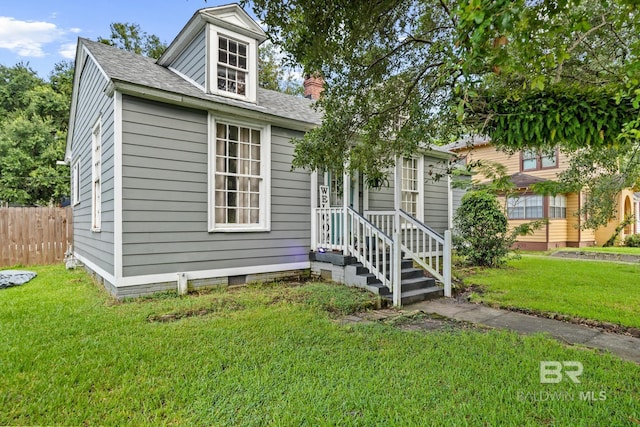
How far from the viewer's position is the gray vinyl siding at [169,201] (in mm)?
5152

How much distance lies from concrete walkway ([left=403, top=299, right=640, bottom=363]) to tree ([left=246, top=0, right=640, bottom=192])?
7.13 ft

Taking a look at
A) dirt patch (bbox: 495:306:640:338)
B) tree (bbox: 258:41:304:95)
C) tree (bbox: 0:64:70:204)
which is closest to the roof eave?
dirt patch (bbox: 495:306:640:338)

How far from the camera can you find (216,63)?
6328 millimetres

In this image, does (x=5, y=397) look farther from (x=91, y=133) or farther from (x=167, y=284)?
(x=91, y=133)

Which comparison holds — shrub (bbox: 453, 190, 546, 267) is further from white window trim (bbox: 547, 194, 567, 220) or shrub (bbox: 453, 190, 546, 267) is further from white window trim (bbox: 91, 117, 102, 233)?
white window trim (bbox: 91, 117, 102, 233)

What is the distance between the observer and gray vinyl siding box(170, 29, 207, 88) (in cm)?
639

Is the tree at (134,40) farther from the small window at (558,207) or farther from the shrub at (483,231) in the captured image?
the small window at (558,207)

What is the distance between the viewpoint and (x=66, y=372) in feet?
8.95

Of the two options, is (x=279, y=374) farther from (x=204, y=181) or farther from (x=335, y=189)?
(x=335, y=189)

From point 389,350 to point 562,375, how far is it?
1.38m

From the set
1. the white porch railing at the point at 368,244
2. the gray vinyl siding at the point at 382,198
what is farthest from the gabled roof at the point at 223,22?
the gray vinyl siding at the point at 382,198

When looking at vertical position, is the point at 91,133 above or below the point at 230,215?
above

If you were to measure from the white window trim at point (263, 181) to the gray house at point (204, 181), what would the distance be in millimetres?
19

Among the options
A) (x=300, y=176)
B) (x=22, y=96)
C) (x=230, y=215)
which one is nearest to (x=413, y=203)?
(x=300, y=176)
